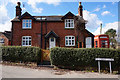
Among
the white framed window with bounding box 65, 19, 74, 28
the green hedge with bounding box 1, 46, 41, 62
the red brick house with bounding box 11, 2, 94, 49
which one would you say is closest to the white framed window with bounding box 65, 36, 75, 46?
the red brick house with bounding box 11, 2, 94, 49

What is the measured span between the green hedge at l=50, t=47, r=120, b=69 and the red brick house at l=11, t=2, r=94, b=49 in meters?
7.79

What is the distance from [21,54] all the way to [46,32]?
7.77m

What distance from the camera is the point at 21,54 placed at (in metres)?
9.97

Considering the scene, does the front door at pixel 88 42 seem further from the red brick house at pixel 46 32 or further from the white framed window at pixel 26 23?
the white framed window at pixel 26 23

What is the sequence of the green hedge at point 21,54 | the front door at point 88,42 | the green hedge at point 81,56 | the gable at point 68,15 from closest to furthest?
the green hedge at point 81,56, the green hedge at point 21,54, the gable at point 68,15, the front door at point 88,42

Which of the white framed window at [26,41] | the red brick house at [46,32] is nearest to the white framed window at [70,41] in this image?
the red brick house at [46,32]

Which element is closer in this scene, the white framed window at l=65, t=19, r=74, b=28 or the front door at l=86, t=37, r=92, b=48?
the white framed window at l=65, t=19, r=74, b=28

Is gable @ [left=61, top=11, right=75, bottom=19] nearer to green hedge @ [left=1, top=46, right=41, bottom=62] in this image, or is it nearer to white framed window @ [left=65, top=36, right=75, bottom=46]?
white framed window @ [left=65, top=36, right=75, bottom=46]

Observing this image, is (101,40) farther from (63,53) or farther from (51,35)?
(63,53)

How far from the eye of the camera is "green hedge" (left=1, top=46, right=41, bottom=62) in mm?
9750

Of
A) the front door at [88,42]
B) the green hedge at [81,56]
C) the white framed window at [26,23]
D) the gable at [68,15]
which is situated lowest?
the green hedge at [81,56]

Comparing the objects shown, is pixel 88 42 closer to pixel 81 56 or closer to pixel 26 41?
pixel 81 56

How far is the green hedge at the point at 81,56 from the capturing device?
844cm

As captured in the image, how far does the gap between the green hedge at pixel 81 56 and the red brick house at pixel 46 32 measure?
7786 millimetres
